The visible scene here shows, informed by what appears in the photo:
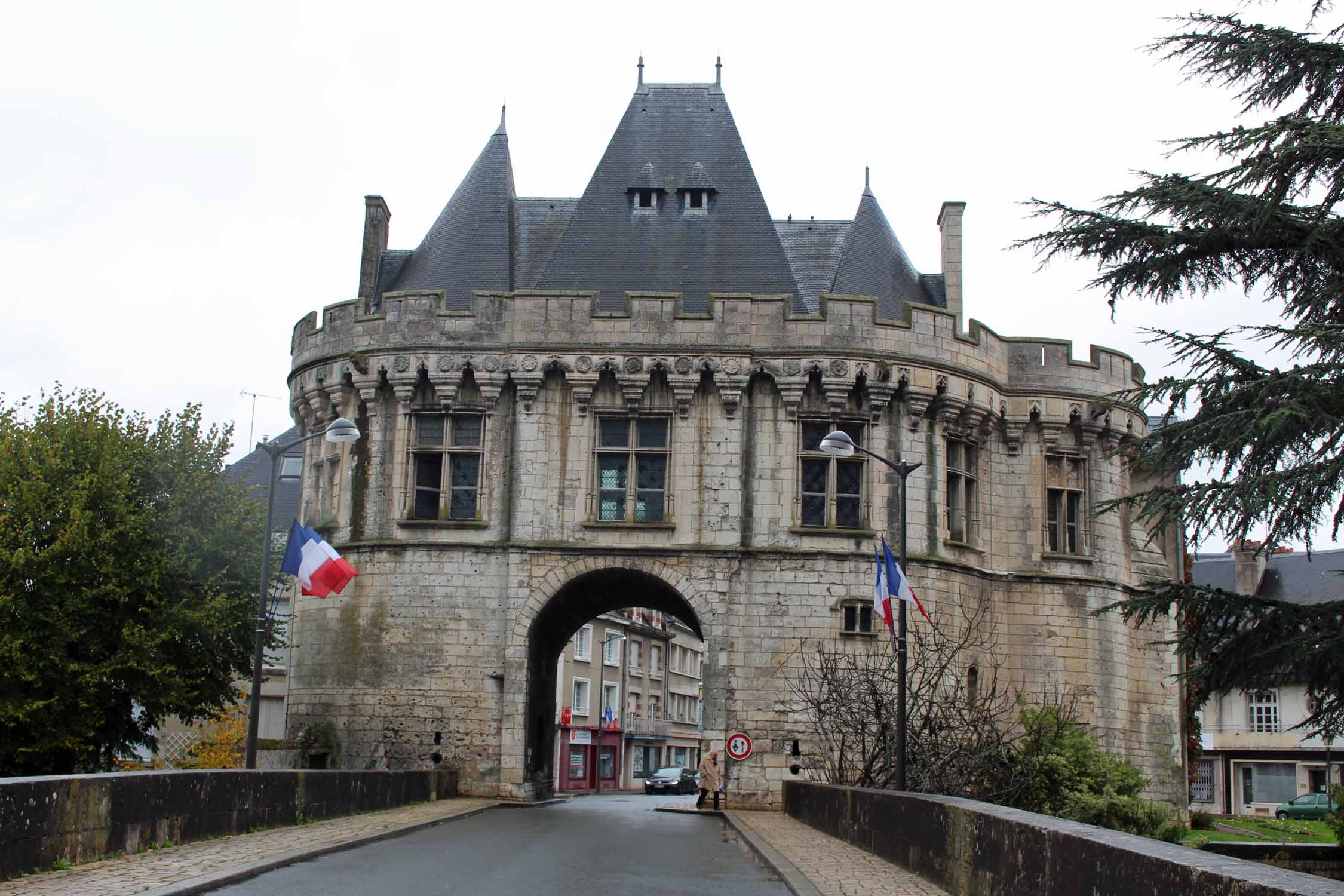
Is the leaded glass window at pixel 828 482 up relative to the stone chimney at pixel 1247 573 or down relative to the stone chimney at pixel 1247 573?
down

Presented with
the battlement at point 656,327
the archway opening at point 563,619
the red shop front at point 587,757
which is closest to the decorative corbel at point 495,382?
the battlement at point 656,327

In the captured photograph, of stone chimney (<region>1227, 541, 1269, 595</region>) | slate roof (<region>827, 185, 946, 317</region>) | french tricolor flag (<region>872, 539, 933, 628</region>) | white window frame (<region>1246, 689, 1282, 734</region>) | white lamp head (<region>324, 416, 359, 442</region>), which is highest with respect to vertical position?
slate roof (<region>827, 185, 946, 317</region>)

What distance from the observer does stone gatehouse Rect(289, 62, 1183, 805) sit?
1056 inches

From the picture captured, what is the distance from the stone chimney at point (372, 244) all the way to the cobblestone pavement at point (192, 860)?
16182 millimetres

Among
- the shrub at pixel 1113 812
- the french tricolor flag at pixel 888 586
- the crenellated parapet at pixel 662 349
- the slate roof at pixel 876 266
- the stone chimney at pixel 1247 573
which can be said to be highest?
the slate roof at pixel 876 266

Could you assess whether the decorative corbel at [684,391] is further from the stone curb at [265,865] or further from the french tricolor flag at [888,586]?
the stone curb at [265,865]

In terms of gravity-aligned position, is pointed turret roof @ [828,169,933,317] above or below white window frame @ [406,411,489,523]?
above

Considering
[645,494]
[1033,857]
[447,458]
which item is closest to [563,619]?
[645,494]

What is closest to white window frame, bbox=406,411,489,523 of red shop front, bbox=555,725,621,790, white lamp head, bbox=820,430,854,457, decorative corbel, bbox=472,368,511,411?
decorative corbel, bbox=472,368,511,411

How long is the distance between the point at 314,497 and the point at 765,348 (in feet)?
32.4

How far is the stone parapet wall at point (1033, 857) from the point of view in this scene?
654 centimetres

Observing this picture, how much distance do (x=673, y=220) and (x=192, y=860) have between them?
20687 millimetres

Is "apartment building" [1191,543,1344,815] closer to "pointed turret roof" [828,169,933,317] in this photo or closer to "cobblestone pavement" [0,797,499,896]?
"pointed turret roof" [828,169,933,317]

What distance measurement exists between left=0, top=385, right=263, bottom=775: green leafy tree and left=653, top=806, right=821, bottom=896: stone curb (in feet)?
32.8
